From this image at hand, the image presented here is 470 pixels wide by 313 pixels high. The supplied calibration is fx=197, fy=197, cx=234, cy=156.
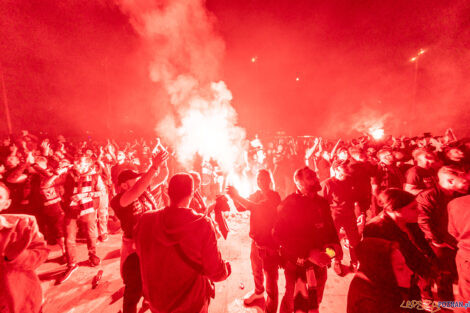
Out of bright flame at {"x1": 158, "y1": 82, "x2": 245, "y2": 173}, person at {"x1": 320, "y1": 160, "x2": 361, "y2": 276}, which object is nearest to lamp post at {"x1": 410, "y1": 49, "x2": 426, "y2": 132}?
bright flame at {"x1": 158, "y1": 82, "x2": 245, "y2": 173}

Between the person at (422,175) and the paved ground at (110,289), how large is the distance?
2.34 metres

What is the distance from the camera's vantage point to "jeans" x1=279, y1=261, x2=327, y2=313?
2.62 m

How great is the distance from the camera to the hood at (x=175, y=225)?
179 centimetres

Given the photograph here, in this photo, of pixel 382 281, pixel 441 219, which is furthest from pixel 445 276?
pixel 382 281

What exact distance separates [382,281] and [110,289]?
15.2 ft

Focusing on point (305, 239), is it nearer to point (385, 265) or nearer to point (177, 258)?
point (385, 265)

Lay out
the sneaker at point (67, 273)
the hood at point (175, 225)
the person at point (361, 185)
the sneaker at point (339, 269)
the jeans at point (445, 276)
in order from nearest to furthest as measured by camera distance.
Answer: the hood at point (175, 225), the jeans at point (445, 276), the sneaker at point (67, 273), the sneaker at point (339, 269), the person at point (361, 185)

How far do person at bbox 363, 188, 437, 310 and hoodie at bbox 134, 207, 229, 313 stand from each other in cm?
189

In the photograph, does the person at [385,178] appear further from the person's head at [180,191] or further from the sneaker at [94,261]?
the sneaker at [94,261]

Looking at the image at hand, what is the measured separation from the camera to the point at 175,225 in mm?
1854

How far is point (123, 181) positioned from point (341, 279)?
4.73 m

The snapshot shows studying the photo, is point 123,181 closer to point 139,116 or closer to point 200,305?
point 200,305

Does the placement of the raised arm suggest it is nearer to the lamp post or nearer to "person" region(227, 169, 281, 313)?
"person" region(227, 169, 281, 313)

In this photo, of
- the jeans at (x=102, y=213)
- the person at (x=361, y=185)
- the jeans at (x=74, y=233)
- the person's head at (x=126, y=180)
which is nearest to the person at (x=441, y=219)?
the person at (x=361, y=185)
